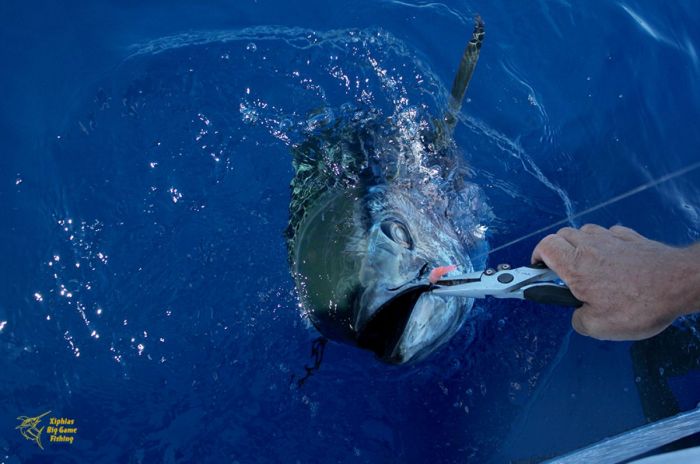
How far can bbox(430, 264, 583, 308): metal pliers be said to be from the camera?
212 cm

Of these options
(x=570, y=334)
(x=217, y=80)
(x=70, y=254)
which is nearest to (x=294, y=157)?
(x=217, y=80)

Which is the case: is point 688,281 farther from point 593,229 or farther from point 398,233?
point 398,233

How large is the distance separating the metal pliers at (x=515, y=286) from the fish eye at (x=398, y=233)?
14.9 inches

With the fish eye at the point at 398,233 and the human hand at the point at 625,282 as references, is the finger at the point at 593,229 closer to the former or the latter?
the human hand at the point at 625,282

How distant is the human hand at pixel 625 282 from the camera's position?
204cm

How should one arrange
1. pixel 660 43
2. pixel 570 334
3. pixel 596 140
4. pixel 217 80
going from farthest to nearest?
pixel 660 43, pixel 596 140, pixel 217 80, pixel 570 334

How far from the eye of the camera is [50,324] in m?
3.51

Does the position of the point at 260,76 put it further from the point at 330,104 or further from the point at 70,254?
the point at 70,254

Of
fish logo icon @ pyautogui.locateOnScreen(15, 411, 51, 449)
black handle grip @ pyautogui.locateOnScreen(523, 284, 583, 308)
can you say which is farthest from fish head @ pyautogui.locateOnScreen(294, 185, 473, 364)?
fish logo icon @ pyautogui.locateOnScreen(15, 411, 51, 449)

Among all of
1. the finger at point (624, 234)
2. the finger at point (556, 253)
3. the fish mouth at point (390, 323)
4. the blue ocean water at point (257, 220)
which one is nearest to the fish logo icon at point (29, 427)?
the blue ocean water at point (257, 220)

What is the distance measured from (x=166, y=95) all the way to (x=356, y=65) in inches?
57.9

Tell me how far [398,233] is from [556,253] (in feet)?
2.57

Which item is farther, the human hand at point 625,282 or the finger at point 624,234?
the finger at point 624,234

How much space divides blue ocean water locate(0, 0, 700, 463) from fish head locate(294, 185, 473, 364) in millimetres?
566
